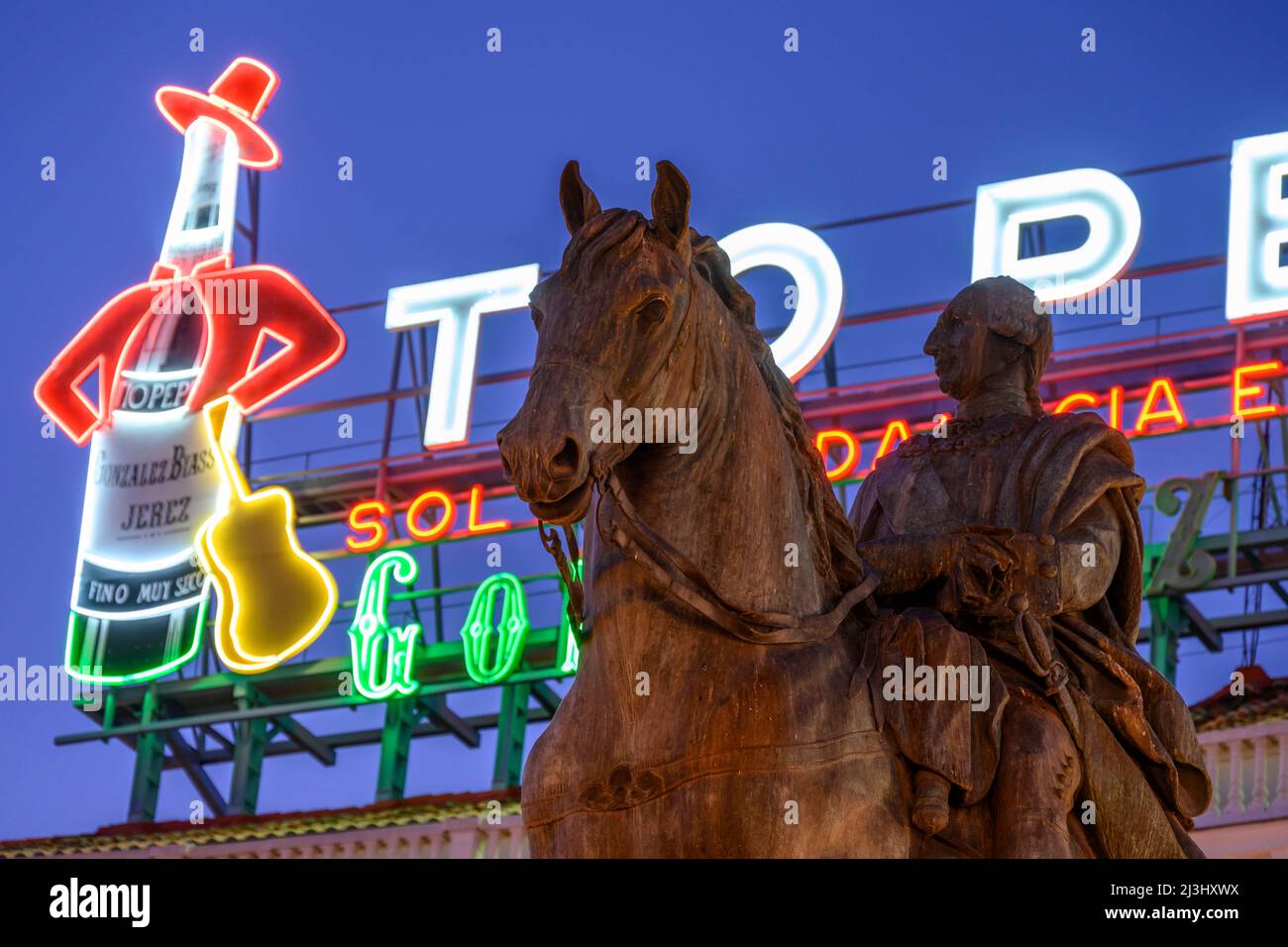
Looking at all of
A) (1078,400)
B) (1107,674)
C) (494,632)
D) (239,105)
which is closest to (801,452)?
(1107,674)

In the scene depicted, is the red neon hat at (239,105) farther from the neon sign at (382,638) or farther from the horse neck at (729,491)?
the horse neck at (729,491)

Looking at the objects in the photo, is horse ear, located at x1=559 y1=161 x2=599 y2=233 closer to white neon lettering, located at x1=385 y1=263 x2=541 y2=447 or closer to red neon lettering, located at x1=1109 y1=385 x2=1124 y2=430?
red neon lettering, located at x1=1109 y1=385 x2=1124 y2=430

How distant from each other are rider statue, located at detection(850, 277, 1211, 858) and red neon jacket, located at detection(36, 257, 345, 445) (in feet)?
84.1

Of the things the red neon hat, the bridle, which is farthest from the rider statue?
the red neon hat

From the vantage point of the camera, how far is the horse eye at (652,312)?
4.92 metres

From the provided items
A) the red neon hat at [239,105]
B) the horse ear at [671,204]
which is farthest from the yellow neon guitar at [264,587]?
the horse ear at [671,204]

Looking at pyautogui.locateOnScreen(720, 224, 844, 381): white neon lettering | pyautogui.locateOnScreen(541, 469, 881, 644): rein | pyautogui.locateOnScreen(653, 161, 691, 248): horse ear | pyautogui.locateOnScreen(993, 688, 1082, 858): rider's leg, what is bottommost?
pyautogui.locateOnScreen(993, 688, 1082, 858): rider's leg

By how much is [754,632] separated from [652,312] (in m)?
0.83

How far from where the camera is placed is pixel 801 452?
213 inches

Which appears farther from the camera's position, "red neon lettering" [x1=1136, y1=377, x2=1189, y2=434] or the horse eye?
"red neon lettering" [x1=1136, y1=377, x2=1189, y2=434]

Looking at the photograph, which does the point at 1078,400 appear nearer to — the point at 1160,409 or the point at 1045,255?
the point at 1160,409

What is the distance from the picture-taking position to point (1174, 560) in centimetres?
2505

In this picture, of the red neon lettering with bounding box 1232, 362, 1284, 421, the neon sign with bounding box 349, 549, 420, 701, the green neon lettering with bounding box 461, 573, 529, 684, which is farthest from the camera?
the neon sign with bounding box 349, 549, 420, 701

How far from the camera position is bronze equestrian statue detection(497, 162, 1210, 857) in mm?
4836
